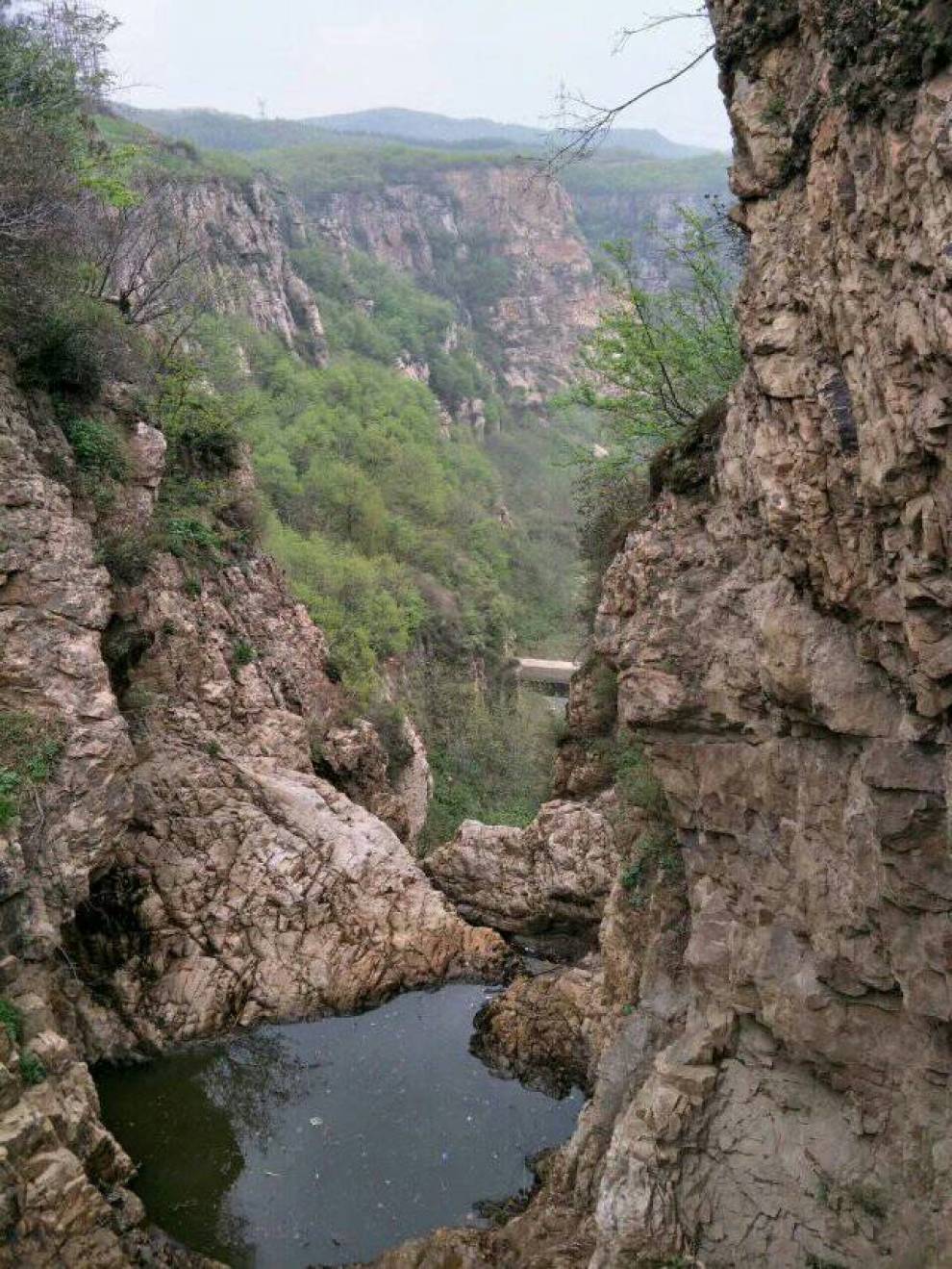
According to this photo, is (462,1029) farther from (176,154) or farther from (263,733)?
(176,154)

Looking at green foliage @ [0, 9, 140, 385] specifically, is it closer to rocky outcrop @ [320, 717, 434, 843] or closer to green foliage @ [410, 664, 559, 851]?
rocky outcrop @ [320, 717, 434, 843]

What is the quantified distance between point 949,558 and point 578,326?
9741cm

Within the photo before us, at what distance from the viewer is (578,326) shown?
97312 millimetres

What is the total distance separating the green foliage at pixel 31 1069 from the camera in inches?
372

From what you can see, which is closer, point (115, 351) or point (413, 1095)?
point (413, 1095)

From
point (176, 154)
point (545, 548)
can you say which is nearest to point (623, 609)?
point (545, 548)

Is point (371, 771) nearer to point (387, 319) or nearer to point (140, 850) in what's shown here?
point (140, 850)

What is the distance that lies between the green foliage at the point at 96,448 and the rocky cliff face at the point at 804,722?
28.8 ft

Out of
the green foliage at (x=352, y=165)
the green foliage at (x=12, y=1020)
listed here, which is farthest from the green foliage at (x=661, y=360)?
the green foliage at (x=352, y=165)

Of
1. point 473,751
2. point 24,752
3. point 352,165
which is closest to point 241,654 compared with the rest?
point 24,752

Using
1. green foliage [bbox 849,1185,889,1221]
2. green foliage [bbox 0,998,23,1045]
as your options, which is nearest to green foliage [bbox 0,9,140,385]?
green foliage [bbox 0,998,23,1045]

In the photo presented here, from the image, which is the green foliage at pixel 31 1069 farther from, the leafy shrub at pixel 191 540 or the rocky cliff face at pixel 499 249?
the rocky cliff face at pixel 499 249

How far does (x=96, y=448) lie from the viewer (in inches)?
581

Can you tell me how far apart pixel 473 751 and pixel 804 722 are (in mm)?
25675
